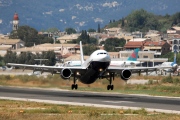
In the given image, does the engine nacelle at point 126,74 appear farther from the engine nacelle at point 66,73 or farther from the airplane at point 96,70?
the engine nacelle at point 66,73

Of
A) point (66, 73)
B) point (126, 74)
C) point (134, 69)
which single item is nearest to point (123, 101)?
point (126, 74)

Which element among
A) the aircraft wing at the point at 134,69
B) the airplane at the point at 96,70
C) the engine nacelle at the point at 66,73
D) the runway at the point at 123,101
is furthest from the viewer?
the aircraft wing at the point at 134,69

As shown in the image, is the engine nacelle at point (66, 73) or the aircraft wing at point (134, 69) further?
the aircraft wing at point (134, 69)

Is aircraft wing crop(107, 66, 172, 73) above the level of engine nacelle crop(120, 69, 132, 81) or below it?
above

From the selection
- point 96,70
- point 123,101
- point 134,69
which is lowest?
point 123,101

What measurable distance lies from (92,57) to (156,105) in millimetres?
13401

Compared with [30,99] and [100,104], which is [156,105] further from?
[30,99]

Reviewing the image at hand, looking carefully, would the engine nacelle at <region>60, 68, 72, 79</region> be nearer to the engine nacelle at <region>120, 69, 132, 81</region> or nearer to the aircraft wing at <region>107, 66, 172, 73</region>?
the aircraft wing at <region>107, 66, 172, 73</region>

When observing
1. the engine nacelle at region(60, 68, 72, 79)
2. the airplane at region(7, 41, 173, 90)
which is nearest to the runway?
the engine nacelle at region(60, 68, 72, 79)

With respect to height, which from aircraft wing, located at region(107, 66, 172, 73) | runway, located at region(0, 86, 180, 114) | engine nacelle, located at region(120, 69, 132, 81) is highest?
aircraft wing, located at region(107, 66, 172, 73)

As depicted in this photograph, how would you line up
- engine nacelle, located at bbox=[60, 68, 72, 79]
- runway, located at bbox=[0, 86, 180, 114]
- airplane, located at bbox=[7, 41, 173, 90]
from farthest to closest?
1. engine nacelle, located at bbox=[60, 68, 72, 79]
2. airplane, located at bbox=[7, 41, 173, 90]
3. runway, located at bbox=[0, 86, 180, 114]

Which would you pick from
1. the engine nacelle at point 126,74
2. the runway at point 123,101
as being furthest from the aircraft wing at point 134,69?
the runway at point 123,101

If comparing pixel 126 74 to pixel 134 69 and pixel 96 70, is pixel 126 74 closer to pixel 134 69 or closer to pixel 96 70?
pixel 134 69

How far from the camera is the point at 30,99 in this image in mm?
75000
